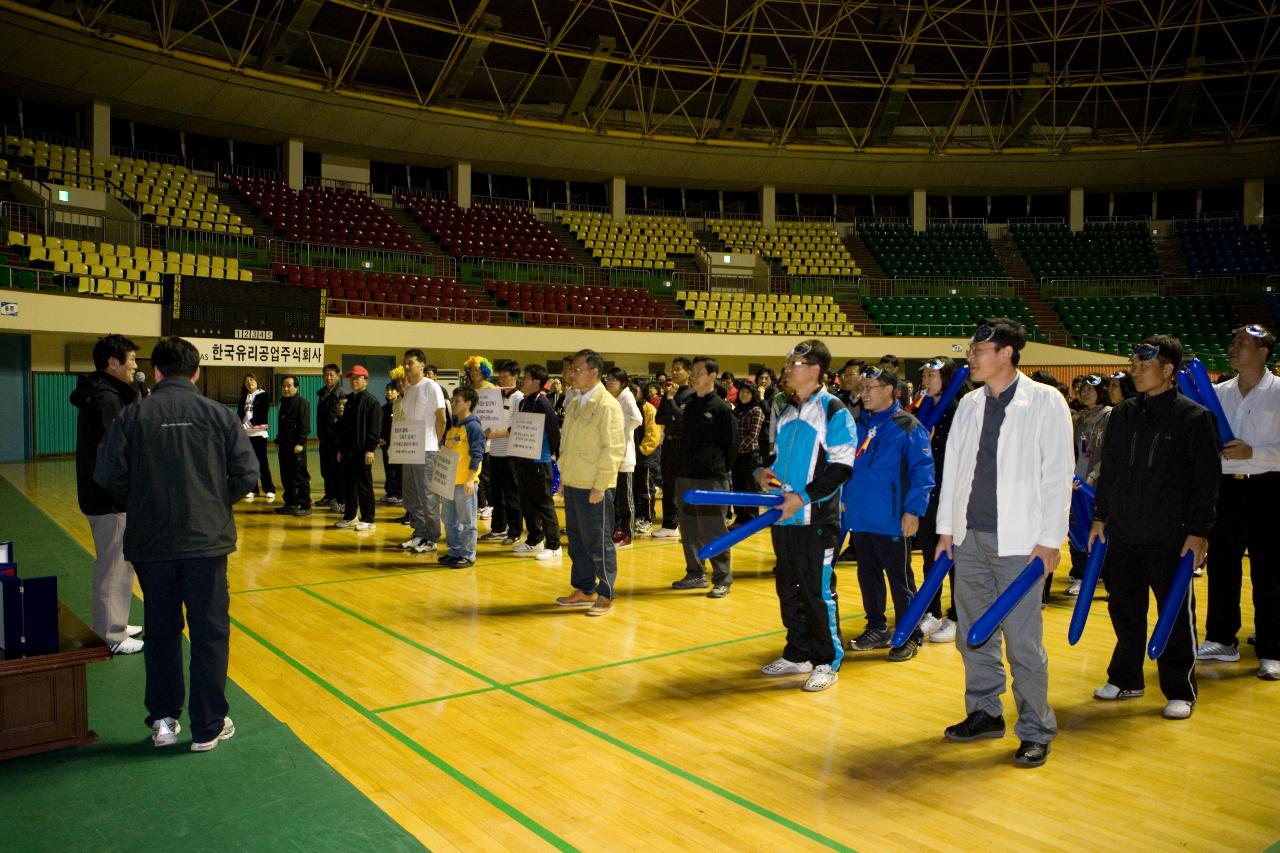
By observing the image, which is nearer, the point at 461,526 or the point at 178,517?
the point at 178,517

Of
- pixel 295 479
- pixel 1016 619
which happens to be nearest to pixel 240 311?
pixel 295 479

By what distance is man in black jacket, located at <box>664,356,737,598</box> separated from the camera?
7.43 meters

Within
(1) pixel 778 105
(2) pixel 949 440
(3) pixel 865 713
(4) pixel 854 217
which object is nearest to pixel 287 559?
(3) pixel 865 713

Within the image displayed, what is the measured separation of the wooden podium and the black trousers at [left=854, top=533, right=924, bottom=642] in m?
4.24

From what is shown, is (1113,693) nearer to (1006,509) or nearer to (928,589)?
(928,589)

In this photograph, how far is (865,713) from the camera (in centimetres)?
469

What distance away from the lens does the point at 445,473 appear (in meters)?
8.40

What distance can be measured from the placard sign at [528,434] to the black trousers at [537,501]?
0.77 feet

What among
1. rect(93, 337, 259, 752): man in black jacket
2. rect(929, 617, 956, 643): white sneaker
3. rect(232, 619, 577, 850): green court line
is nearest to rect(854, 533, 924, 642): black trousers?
rect(929, 617, 956, 643): white sneaker

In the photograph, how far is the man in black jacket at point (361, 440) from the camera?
10.5 m

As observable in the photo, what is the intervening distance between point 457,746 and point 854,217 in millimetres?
33311

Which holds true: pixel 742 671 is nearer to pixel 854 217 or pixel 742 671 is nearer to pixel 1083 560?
pixel 1083 560

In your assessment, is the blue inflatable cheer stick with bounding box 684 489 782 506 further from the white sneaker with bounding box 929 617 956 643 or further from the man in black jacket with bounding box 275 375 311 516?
the man in black jacket with bounding box 275 375 311 516

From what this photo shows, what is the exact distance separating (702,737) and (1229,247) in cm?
3433
